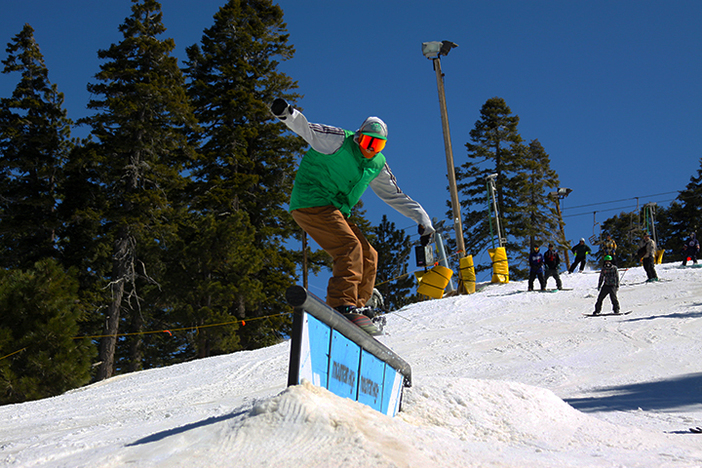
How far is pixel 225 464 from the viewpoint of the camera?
2.05 meters

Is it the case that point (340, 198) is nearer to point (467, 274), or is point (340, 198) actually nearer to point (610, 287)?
point (610, 287)

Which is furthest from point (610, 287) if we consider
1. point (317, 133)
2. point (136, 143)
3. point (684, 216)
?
point (684, 216)

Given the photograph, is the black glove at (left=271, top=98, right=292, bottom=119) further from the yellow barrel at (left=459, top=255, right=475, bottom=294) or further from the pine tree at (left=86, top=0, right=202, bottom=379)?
the pine tree at (left=86, top=0, right=202, bottom=379)

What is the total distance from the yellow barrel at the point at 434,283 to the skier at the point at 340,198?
12822 millimetres

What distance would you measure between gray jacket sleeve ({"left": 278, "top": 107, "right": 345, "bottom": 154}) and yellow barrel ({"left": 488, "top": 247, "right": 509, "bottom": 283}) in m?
16.7

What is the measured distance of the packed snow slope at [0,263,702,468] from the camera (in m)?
2.26

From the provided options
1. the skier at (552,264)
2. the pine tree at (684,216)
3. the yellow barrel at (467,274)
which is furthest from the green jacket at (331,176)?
the pine tree at (684,216)

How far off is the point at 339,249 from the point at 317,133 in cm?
88

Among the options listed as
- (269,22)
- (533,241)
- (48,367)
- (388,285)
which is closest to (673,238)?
(533,241)

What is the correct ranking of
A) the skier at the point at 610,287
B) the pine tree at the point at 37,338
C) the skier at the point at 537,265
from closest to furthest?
the skier at the point at 610,287 → the pine tree at the point at 37,338 → the skier at the point at 537,265

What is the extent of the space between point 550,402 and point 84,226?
73.3ft

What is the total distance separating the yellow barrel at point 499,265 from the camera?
1959cm

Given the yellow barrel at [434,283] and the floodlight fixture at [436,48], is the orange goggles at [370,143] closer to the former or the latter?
the yellow barrel at [434,283]

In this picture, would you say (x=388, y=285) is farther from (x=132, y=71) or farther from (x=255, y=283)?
(x=132, y=71)
